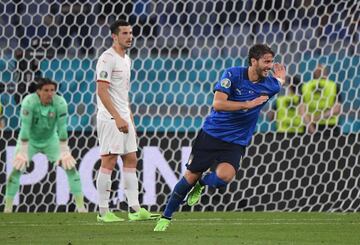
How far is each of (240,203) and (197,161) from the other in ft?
13.9

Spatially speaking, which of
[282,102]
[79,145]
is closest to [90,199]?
[79,145]

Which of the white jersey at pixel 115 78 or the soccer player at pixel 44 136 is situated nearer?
the white jersey at pixel 115 78

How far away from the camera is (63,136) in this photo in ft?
40.0

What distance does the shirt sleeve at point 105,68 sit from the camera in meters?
9.97

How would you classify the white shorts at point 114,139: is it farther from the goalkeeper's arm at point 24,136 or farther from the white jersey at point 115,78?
the goalkeeper's arm at point 24,136

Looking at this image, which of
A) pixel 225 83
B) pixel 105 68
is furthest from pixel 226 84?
pixel 105 68

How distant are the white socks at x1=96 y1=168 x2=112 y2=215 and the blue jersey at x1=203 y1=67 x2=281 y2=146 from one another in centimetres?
163

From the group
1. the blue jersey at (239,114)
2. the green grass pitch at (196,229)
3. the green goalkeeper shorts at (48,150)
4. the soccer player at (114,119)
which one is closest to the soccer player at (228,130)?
the blue jersey at (239,114)

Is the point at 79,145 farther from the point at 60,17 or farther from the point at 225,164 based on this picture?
the point at 225,164

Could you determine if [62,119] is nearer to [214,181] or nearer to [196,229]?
[196,229]

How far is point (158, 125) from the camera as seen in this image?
42.7 feet

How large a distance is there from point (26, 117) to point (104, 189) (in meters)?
2.36

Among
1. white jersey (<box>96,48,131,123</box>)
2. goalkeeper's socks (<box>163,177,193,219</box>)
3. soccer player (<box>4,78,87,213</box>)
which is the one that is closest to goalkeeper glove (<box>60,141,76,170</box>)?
soccer player (<box>4,78,87,213</box>)

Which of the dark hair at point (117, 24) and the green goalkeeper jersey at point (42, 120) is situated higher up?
the dark hair at point (117, 24)
